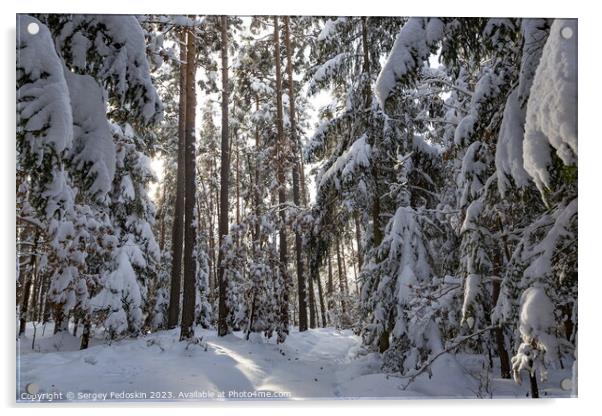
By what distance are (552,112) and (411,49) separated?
1.61 m

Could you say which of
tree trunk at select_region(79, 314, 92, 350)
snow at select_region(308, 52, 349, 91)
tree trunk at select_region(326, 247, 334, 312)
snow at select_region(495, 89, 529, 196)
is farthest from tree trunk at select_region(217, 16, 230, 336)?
snow at select_region(495, 89, 529, 196)

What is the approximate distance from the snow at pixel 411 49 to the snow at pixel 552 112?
1176 millimetres

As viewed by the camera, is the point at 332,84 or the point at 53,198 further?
the point at 332,84

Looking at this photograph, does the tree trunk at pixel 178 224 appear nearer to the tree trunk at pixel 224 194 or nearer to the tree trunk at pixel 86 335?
the tree trunk at pixel 224 194

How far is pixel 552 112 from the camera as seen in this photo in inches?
124

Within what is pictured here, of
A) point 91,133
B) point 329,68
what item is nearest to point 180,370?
point 91,133

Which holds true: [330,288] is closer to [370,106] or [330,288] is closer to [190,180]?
[190,180]

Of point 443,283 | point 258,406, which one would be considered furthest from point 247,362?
point 443,283

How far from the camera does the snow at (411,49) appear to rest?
14.2 ft

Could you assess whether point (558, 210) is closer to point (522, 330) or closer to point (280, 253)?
point (522, 330)

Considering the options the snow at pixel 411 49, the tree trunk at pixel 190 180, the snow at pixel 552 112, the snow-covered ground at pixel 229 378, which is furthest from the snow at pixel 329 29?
the snow-covered ground at pixel 229 378

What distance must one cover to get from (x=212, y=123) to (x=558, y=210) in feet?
31.3

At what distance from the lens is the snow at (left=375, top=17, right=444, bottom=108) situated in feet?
14.2
